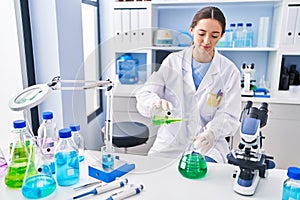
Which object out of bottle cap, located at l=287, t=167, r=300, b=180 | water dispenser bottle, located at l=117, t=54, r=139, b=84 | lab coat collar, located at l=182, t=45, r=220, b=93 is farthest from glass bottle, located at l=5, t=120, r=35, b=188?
bottle cap, located at l=287, t=167, r=300, b=180

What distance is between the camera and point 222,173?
3.20ft

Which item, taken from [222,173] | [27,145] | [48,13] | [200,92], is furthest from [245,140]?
[48,13]

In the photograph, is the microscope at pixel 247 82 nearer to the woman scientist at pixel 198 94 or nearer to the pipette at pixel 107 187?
the woman scientist at pixel 198 94

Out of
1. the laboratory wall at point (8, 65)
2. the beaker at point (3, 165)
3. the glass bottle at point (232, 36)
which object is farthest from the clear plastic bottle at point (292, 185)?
the glass bottle at point (232, 36)

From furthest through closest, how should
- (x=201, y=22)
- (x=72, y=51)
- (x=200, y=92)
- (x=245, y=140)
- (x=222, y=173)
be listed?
(x=72, y=51)
(x=201, y=22)
(x=200, y=92)
(x=222, y=173)
(x=245, y=140)

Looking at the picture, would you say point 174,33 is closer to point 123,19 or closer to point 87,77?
point 87,77

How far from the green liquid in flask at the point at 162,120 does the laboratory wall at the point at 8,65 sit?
3.12 ft

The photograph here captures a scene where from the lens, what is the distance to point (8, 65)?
1.67 meters

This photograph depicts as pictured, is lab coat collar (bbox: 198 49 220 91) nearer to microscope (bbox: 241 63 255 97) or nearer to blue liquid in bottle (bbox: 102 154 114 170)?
blue liquid in bottle (bbox: 102 154 114 170)

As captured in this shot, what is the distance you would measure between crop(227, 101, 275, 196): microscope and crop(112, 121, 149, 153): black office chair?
1.18 ft

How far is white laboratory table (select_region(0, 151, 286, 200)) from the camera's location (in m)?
0.83

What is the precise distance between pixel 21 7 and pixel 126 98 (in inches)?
41.6

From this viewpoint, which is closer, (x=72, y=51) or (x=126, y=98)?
(x=126, y=98)

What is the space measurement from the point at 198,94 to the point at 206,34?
0.29m
